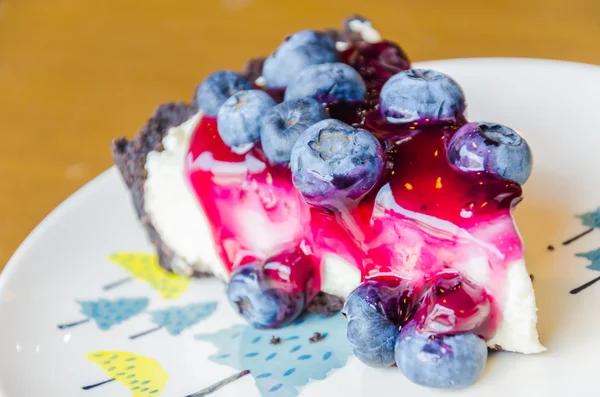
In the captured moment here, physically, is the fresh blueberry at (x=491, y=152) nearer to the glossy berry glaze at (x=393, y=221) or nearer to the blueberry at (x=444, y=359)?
the glossy berry glaze at (x=393, y=221)

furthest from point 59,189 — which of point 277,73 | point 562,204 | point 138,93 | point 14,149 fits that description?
point 562,204

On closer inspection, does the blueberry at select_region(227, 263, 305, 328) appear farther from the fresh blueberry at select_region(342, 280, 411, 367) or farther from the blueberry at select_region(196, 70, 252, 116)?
the blueberry at select_region(196, 70, 252, 116)

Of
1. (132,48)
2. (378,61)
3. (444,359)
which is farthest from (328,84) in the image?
(132,48)

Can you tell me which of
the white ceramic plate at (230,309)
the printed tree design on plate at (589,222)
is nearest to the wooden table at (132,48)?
the white ceramic plate at (230,309)

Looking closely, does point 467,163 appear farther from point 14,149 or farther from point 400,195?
point 14,149

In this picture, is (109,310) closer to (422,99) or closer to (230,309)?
(230,309)

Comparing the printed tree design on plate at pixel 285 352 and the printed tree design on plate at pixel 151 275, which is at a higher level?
the printed tree design on plate at pixel 151 275
